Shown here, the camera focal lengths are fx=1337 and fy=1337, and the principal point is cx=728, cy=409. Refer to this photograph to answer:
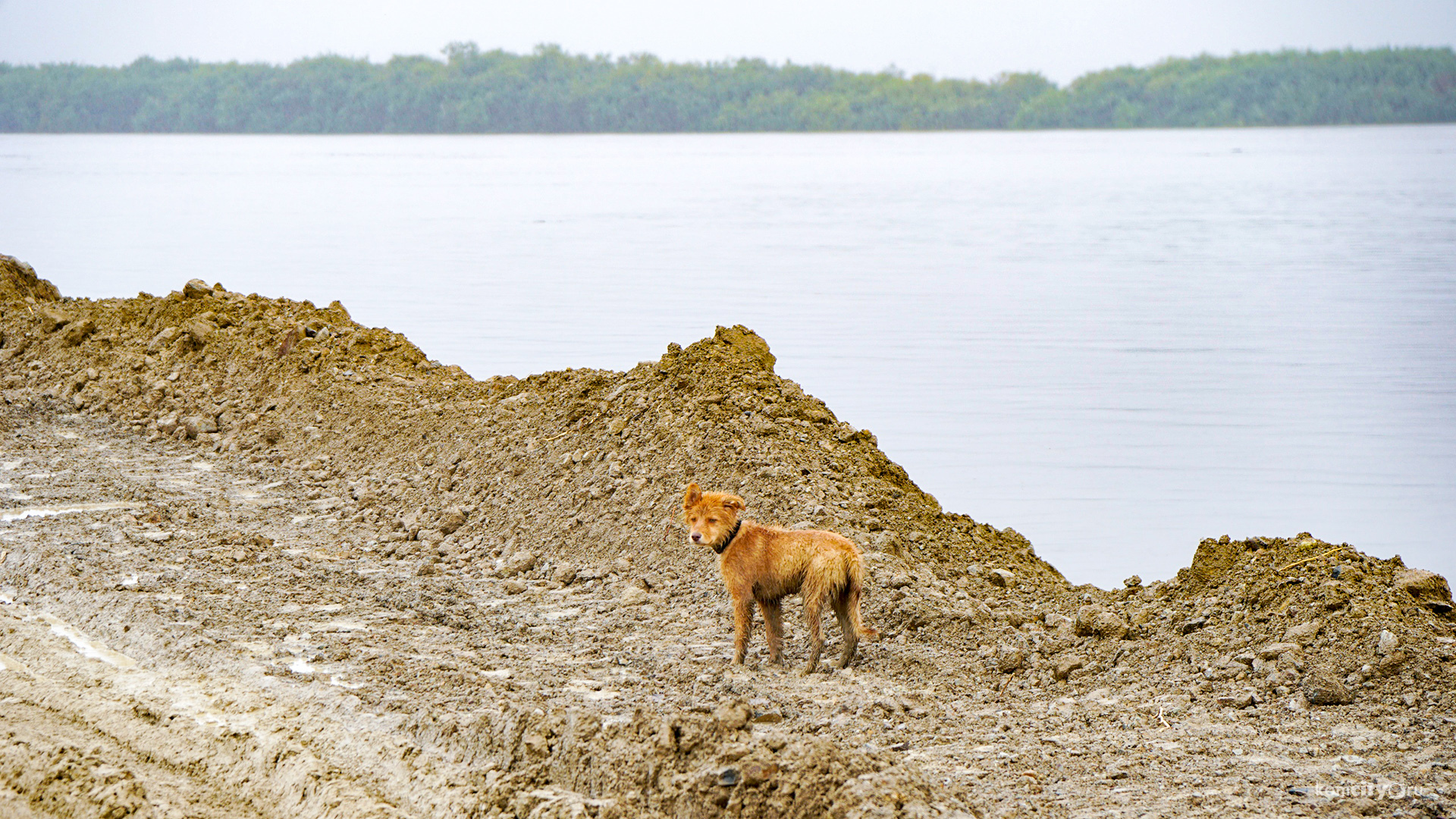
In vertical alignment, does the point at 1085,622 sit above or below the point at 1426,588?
below

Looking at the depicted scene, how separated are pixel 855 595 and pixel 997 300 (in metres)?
15.5

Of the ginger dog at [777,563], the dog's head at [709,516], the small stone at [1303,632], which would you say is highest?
the dog's head at [709,516]

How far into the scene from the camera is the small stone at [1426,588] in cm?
583

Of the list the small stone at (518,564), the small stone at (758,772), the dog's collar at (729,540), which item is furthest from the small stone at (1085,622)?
the small stone at (518,564)

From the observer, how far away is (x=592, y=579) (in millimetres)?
7297

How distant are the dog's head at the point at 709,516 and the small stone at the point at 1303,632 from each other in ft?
7.78

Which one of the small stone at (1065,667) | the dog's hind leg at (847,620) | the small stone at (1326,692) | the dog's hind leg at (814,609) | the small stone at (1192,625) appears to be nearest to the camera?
the small stone at (1326,692)

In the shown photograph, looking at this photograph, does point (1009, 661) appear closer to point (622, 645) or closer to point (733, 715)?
point (733, 715)

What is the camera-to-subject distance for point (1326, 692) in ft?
17.1

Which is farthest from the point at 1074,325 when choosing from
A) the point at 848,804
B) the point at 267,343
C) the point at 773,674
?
the point at 848,804

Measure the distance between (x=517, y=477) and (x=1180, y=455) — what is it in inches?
223

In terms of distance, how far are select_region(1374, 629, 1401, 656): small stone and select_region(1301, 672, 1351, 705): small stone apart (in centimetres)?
25

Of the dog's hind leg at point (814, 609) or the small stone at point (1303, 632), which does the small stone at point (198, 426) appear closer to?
the dog's hind leg at point (814, 609)

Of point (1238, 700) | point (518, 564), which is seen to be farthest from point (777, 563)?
point (518, 564)
